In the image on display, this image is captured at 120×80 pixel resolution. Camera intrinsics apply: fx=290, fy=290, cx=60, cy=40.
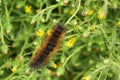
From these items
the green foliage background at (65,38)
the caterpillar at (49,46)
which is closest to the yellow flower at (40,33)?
the green foliage background at (65,38)

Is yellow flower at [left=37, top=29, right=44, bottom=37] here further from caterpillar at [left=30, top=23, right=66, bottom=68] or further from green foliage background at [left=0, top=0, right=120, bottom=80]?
caterpillar at [left=30, top=23, right=66, bottom=68]

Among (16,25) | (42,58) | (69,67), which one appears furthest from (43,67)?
(16,25)

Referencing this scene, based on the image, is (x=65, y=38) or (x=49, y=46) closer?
(x=49, y=46)

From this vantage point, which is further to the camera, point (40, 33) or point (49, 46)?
point (40, 33)

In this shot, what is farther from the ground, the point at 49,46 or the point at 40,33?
the point at 40,33

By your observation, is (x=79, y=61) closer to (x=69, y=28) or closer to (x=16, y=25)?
(x=69, y=28)

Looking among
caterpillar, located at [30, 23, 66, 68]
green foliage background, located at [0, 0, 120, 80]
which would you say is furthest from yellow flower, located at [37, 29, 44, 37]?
caterpillar, located at [30, 23, 66, 68]
